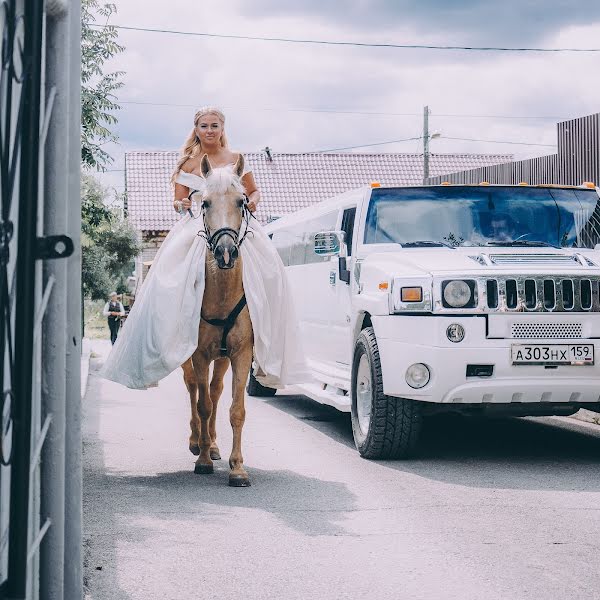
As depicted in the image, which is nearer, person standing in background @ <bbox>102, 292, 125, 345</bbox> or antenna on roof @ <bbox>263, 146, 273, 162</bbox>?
person standing in background @ <bbox>102, 292, 125, 345</bbox>

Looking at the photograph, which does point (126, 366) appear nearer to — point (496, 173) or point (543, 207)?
point (543, 207)

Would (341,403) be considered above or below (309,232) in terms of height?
below

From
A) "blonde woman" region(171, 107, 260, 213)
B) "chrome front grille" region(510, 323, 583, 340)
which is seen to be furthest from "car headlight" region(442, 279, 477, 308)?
"blonde woman" region(171, 107, 260, 213)

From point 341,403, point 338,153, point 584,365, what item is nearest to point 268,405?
point 341,403

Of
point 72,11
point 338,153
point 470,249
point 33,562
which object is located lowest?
point 33,562

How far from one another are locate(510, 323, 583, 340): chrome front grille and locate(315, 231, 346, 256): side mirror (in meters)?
2.14

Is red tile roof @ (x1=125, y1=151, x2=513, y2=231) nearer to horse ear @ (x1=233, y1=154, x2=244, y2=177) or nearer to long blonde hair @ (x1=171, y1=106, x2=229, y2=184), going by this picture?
long blonde hair @ (x1=171, y1=106, x2=229, y2=184)

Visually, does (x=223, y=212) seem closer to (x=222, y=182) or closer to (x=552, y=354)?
(x=222, y=182)

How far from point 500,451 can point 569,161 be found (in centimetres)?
738

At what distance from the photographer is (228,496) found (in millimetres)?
7516

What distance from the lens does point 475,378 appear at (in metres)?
8.41

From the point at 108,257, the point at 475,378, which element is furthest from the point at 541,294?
the point at 108,257

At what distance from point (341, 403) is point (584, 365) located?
7.63 ft

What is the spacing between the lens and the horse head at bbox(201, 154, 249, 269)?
7514 millimetres
